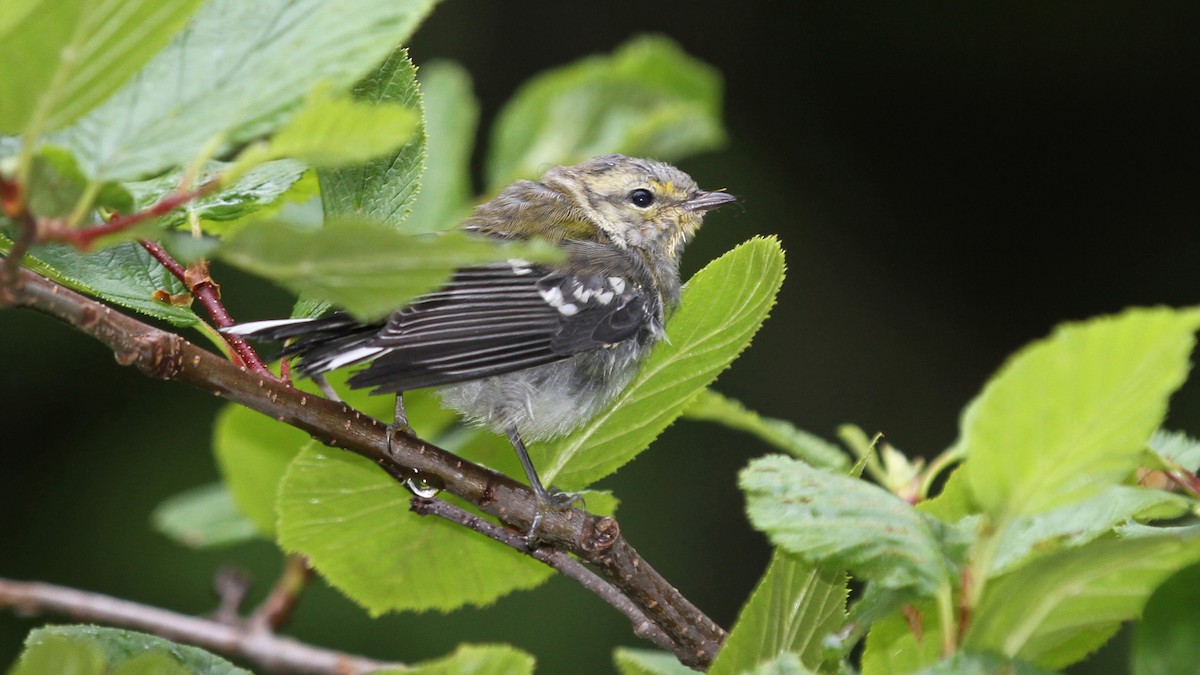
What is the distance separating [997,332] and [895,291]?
0.73 m

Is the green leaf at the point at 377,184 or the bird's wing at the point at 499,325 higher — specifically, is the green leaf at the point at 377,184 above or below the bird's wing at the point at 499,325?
above

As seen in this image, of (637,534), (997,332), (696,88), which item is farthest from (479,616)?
A: (997,332)

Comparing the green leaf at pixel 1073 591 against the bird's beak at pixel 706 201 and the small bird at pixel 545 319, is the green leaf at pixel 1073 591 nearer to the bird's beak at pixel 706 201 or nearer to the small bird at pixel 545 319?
the small bird at pixel 545 319

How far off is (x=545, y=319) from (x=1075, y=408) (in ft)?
6.25

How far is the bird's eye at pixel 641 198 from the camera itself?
3.91m

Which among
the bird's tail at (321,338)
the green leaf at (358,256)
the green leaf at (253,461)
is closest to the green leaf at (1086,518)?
the green leaf at (358,256)

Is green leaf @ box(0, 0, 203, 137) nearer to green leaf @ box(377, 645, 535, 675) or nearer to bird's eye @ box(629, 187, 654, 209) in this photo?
green leaf @ box(377, 645, 535, 675)

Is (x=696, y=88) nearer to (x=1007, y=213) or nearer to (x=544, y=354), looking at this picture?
(x=544, y=354)

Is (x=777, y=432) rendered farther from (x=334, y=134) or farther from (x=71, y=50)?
(x=71, y=50)

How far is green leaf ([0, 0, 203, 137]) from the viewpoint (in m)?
1.12

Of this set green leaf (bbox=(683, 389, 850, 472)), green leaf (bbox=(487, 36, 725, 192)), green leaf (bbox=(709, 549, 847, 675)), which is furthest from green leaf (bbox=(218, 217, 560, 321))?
green leaf (bbox=(487, 36, 725, 192))

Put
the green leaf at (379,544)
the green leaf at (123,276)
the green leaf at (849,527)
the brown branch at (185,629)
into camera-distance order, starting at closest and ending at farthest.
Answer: the green leaf at (849,527) < the green leaf at (123,276) < the green leaf at (379,544) < the brown branch at (185,629)

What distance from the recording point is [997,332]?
8047 mm

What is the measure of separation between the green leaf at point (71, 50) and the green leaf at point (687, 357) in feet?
3.10
